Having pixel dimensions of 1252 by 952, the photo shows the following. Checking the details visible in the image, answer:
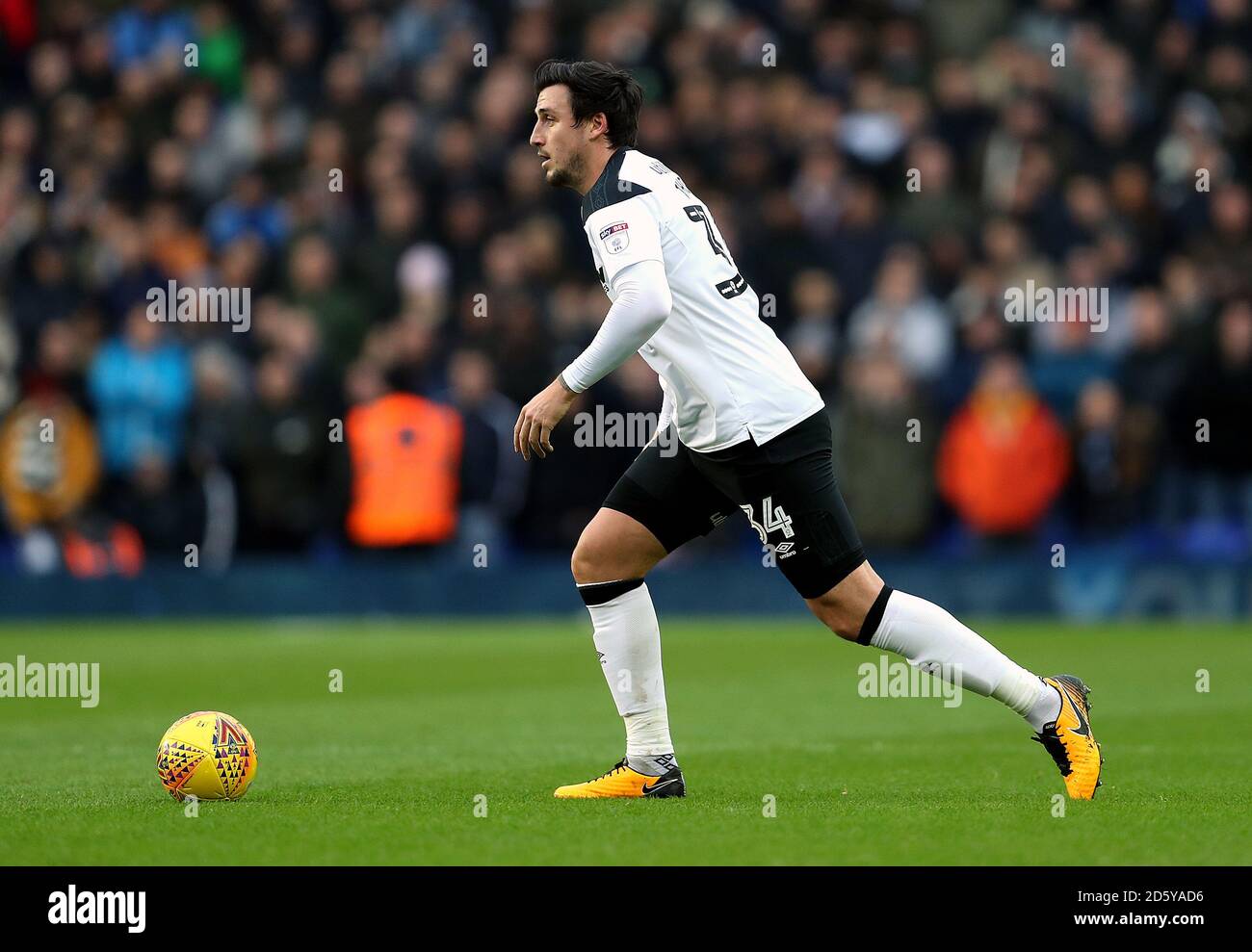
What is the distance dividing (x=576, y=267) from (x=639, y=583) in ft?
38.8

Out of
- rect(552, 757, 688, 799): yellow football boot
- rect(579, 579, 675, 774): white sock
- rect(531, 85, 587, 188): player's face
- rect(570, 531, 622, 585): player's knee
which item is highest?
rect(531, 85, 587, 188): player's face

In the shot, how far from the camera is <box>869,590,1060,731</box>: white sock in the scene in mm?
7523

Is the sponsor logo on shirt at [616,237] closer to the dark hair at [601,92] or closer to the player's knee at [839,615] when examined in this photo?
the dark hair at [601,92]

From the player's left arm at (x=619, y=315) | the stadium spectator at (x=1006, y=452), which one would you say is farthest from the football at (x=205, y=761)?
the stadium spectator at (x=1006, y=452)

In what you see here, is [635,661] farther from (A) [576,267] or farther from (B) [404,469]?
(A) [576,267]

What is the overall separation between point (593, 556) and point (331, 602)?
1083 centimetres

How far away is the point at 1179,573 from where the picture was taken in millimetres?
17781

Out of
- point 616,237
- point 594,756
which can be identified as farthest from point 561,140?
point 594,756

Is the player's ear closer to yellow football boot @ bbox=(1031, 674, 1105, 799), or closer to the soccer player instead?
the soccer player

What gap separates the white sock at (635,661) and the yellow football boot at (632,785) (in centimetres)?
4

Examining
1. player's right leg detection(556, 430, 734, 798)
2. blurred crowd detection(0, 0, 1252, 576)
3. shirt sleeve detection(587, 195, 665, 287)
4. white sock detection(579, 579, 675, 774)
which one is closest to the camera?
shirt sleeve detection(587, 195, 665, 287)

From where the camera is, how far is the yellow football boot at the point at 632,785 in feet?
26.3

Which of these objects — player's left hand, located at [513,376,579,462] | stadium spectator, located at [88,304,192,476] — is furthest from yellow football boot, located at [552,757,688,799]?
stadium spectator, located at [88,304,192,476]

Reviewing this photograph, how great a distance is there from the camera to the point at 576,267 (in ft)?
64.6
